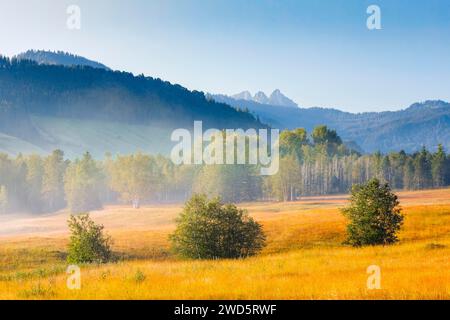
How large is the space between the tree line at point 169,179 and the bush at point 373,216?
248 feet

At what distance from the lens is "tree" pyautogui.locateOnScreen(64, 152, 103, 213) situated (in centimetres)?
14438

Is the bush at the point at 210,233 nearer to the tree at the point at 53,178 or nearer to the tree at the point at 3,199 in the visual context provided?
the tree at the point at 3,199

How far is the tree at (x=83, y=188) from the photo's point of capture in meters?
144

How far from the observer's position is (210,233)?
128ft

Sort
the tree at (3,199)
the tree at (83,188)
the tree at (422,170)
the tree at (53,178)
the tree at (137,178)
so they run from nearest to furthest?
the tree at (83,188) → the tree at (137,178) → the tree at (3,199) → the tree at (53,178) → the tree at (422,170)

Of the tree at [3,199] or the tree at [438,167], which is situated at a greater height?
the tree at [438,167]

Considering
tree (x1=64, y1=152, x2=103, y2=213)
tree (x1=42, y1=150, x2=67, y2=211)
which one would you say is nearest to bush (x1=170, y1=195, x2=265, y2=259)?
tree (x1=64, y1=152, x2=103, y2=213)

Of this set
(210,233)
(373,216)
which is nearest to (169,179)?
(210,233)

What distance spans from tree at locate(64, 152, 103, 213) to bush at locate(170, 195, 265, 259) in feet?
364

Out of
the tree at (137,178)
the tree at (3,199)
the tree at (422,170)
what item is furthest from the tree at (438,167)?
the tree at (3,199)

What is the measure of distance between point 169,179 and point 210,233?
130603mm

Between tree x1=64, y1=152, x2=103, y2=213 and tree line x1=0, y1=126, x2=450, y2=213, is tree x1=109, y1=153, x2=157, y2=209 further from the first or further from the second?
tree x1=64, y1=152, x2=103, y2=213

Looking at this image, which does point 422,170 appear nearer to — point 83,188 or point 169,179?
point 169,179
